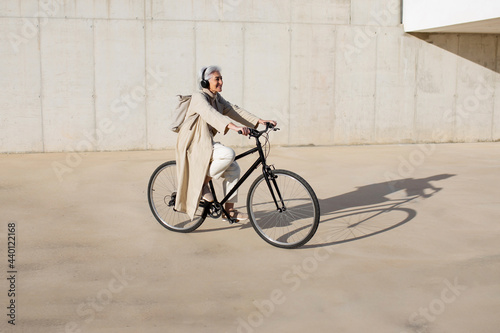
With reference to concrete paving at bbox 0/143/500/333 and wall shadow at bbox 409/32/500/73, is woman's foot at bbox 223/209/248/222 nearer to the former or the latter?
concrete paving at bbox 0/143/500/333

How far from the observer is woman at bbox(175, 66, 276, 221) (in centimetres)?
526

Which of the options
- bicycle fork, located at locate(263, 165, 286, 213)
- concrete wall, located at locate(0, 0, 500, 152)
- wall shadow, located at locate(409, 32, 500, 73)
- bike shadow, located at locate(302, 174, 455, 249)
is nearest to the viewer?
bicycle fork, located at locate(263, 165, 286, 213)

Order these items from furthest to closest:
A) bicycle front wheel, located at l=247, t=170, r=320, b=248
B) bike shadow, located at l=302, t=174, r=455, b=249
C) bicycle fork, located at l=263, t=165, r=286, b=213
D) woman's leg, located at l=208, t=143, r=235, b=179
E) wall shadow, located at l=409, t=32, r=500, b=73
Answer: wall shadow, located at l=409, t=32, r=500, b=73 → bike shadow, located at l=302, t=174, r=455, b=249 → woman's leg, located at l=208, t=143, r=235, b=179 → bicycle fork, located at l=263, t=165, r=286, b=213 → bicycle front wheel, located at l=247, t=170, r=320, b=248

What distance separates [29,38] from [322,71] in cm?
499

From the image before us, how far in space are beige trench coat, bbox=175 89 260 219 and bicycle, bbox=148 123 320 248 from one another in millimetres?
153

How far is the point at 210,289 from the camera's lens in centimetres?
419

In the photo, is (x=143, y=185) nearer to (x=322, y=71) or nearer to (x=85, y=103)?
(x=85, y=103)

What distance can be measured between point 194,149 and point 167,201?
824 millimetres

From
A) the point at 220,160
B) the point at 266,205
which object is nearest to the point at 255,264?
the point at 266,205

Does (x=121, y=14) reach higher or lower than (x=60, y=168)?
higher

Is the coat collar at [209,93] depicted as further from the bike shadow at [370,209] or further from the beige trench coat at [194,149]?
the bike shadow at [370,209]

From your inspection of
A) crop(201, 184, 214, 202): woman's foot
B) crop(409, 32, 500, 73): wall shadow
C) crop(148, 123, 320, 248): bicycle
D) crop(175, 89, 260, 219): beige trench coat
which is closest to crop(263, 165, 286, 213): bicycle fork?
crop(148, 123, 320, 248): bicycle

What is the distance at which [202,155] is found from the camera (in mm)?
5277

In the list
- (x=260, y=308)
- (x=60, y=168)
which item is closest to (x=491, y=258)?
(x=260, y=308)
